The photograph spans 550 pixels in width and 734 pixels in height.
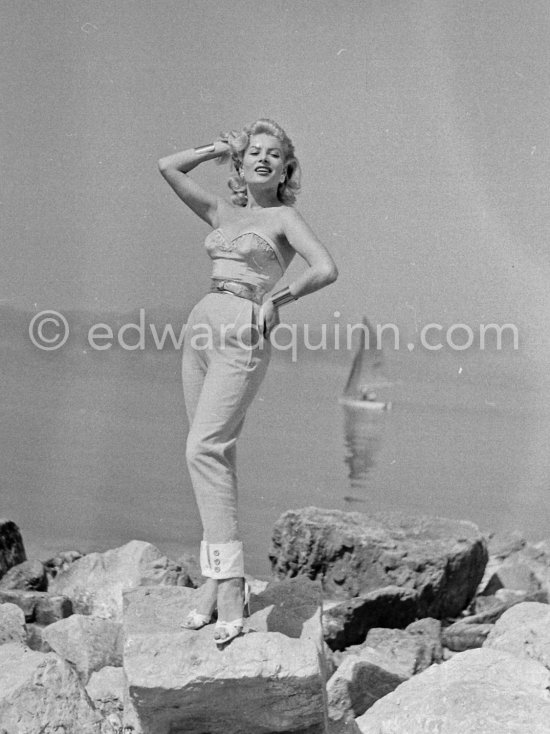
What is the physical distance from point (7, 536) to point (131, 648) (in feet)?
14.3

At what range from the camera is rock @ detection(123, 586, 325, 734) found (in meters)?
3.40

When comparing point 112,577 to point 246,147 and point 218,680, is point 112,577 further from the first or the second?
point 246,147

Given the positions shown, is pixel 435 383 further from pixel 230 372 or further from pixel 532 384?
pixel 230 372

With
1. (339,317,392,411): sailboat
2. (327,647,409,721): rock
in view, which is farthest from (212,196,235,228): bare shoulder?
(339,317,392,411): sailboat

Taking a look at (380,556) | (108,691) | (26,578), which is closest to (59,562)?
(26,578)

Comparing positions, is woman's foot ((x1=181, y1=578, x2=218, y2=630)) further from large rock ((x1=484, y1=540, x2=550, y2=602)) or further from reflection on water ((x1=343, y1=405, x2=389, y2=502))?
reflection on water ((x1=343, y1=405, x2=389, y2=502))

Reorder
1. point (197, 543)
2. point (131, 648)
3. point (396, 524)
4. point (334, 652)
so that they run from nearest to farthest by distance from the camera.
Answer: point (131, 648)
point (334, 652)
point (396, 524)
point (197, 543)

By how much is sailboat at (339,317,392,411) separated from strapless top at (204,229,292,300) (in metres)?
4.93

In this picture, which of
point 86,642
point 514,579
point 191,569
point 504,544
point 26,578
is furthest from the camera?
point 504,544

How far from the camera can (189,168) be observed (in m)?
3.91

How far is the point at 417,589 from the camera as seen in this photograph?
6.55m

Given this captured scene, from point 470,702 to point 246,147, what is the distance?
2107 mm

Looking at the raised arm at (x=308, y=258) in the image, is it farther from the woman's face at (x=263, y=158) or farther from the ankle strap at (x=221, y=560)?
the ankle strap at (x=221, y=560)

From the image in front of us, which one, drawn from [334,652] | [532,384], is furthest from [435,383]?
[334,652]
